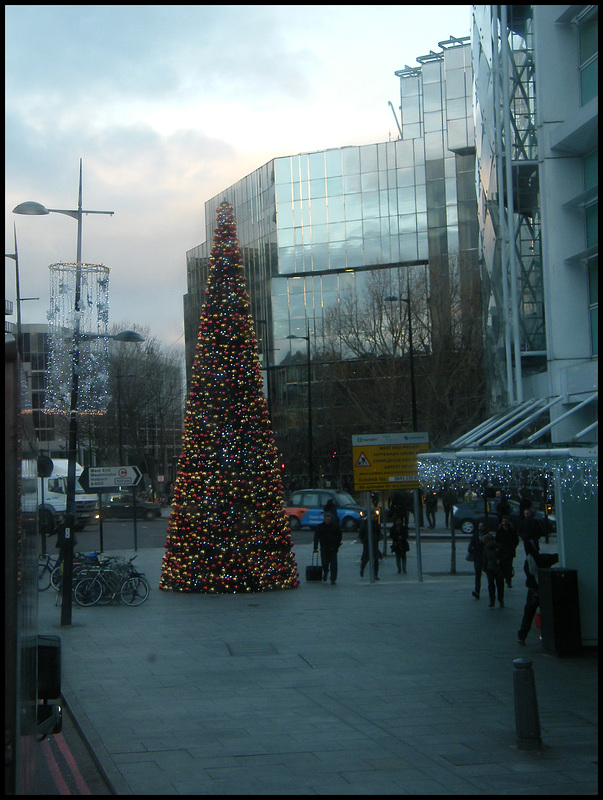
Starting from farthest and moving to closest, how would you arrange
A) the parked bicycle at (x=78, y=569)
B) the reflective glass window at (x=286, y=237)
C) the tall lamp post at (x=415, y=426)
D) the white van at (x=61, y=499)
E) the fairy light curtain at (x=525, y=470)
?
1. the reflective glass window at (x=286, y=237)
2. the white van at (x=61, y=499)
3. the tall lamp post at (x=415, y=426)
4. the parked bicycle at (x=78, y=569)
5. the fairy light curtain at (x=525, y=470)

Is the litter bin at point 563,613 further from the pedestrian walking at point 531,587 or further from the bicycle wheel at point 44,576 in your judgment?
the bicycle wheel at point 44,576

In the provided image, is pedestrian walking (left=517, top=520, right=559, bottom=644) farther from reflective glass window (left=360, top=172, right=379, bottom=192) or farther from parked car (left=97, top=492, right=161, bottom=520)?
reflective glass window (left=360, top=172, right=379, bottom=192)

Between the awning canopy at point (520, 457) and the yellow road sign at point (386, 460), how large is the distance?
A: 5.09m

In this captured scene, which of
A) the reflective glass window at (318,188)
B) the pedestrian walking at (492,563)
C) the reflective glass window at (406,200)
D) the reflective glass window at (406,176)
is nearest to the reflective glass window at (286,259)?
the reflective glass window at (318,188)

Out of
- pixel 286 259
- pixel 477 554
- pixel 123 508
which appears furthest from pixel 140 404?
pixel 477 554

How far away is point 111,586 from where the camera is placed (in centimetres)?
1780

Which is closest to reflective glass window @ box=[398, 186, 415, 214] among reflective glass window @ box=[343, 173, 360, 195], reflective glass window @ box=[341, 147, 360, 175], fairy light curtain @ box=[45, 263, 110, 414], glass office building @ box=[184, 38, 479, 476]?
glass office building @ box=[184, 38, 479, 476]

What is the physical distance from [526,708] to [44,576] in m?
16.2

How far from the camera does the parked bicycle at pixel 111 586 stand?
58.1ft

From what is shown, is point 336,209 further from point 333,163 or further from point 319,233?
point 333,163

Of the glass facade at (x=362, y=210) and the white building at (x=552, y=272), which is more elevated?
the glass facade at (x=362, y=210)

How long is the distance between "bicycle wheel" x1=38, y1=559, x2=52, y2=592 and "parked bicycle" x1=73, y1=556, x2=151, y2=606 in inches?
126

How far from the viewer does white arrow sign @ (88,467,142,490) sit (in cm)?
2397

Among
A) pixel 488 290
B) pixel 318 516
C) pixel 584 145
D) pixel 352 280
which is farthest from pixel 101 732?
pixel 352 280
